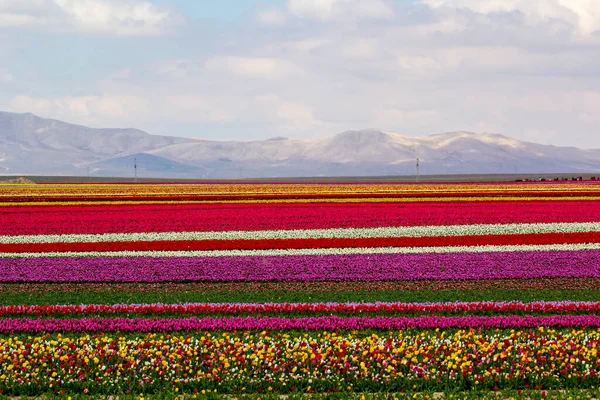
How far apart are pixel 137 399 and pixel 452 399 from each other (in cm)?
464

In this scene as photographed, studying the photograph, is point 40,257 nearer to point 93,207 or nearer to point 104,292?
point 104,292

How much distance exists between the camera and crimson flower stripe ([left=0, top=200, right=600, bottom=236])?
3594 centimetres

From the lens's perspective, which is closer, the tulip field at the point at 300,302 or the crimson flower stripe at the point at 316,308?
the tulip field at the point at 300,302

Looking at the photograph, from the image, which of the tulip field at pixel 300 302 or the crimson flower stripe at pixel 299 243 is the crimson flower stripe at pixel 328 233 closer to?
the tulip field at pixel 300 302

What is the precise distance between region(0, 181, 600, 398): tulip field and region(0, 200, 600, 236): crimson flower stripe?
0.67ft

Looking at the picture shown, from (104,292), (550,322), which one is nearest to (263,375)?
(550,322)

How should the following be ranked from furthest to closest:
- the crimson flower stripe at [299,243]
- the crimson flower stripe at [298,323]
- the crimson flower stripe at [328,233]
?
the crimson flower stripe at [328,233] < the crimson flower stripe at [299,243] < the crimson flower stripe at [298,323]

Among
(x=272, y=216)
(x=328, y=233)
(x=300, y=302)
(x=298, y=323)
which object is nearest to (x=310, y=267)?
(x=300, y=302)

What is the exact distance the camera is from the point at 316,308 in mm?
17375

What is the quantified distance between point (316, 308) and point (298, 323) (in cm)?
176

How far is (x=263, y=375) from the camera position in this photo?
1259cm

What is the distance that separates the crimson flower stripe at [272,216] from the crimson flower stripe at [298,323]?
1889 cm

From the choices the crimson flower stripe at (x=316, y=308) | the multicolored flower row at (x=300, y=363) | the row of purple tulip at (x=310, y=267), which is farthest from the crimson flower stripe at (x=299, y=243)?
the multicolored flower row at (x=300, y=363)

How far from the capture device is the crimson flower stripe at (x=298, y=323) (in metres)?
15.5
